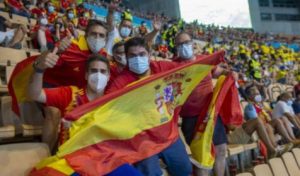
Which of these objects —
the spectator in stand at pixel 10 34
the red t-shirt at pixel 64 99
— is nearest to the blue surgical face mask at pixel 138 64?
the red t-shirt at pixel 64 99

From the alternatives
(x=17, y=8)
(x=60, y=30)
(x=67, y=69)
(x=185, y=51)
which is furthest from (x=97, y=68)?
(x=17, y=8)

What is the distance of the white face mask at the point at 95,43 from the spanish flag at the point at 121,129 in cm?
65

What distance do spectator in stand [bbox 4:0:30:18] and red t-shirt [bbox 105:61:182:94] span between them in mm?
5019

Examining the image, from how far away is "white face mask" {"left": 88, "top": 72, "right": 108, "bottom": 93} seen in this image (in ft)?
8.33

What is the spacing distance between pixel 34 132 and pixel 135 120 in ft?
2.74

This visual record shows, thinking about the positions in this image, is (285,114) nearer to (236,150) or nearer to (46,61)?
(236,150)

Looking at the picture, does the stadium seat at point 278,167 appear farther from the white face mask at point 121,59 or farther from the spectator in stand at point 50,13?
the spectator in stand at point 50,13

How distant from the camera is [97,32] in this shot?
3068mm

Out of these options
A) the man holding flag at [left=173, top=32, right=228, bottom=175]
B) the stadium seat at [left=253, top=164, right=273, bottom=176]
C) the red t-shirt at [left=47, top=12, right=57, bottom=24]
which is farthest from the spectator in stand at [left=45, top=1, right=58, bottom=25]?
the stadium seat at [left=253, top=164, right=273, bottom=176]

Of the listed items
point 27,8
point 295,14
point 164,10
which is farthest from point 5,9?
point 295,14

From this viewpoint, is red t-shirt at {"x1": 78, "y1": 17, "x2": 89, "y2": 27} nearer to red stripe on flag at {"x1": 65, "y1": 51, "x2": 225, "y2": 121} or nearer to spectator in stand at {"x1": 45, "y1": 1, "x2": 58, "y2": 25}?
spectator in stand at {"x1": 45, "y1": 1, "x2": 58, "y2": 25}

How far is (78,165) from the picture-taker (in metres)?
2.09

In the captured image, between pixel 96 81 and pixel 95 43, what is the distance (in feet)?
2.03

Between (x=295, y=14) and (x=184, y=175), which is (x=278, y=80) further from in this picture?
(x=295, y=14)
